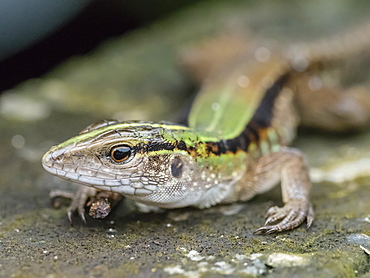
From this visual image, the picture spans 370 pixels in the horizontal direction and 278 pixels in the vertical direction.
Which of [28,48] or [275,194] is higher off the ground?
[28,48]

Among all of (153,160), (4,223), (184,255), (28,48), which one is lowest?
(184,255)

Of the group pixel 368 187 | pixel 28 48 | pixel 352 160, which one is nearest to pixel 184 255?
pixel 368 187

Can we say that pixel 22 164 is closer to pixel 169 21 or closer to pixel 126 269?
→ pixel 126 269

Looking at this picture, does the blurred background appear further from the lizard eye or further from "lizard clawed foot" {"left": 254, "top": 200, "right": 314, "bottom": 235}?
"lizard clawed foot" {"left": 254, "top": 200, "right": 314, "bottom": 235}

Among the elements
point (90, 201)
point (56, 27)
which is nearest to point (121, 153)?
point (90, 201)

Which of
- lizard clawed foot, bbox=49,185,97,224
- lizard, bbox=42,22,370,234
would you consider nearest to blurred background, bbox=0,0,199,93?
lizard, bbox=42,22,370,234

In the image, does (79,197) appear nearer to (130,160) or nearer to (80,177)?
(80,177)

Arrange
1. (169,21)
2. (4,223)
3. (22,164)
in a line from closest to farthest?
(4,223) < (22,164) < (169,21)
